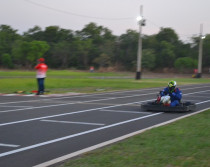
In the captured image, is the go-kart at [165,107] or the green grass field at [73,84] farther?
the green grass field at [73,84]

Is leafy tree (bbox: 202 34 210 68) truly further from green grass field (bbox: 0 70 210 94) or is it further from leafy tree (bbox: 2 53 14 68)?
leafy tree (bbox: 2 53 14 68)

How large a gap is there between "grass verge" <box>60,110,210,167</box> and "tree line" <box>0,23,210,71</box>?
56.7m

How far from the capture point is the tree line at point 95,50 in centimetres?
6650

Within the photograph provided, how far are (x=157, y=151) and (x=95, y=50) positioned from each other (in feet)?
223

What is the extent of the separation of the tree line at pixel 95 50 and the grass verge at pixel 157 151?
56.7 m

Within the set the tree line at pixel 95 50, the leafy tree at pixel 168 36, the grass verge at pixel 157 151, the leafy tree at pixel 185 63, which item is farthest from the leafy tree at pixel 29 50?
the grass verge at pixel 157 151

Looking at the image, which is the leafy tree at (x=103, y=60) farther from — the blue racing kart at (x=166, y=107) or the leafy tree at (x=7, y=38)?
the blue racing kart at (x=166, y=107)

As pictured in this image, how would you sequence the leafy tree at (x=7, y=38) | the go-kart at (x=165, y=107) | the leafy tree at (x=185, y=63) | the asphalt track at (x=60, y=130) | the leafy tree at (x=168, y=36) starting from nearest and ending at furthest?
the asphalt track at (x=60, y=130), the go-kart at (x=165, y=107), the leafy tree at (x=185, y=63), the leafy tree at (x=7, y=38), the leafy tree at (x=168, y=36)

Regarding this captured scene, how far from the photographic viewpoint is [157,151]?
5836 millimetres

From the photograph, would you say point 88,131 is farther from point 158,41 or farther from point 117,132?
point 158,41

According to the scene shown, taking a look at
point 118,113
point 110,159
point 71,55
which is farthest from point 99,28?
point 110,159

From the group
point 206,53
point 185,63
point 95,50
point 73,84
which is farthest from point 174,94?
point 95,50

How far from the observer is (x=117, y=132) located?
8039 mm

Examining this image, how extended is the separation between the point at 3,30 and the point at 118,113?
240ft
